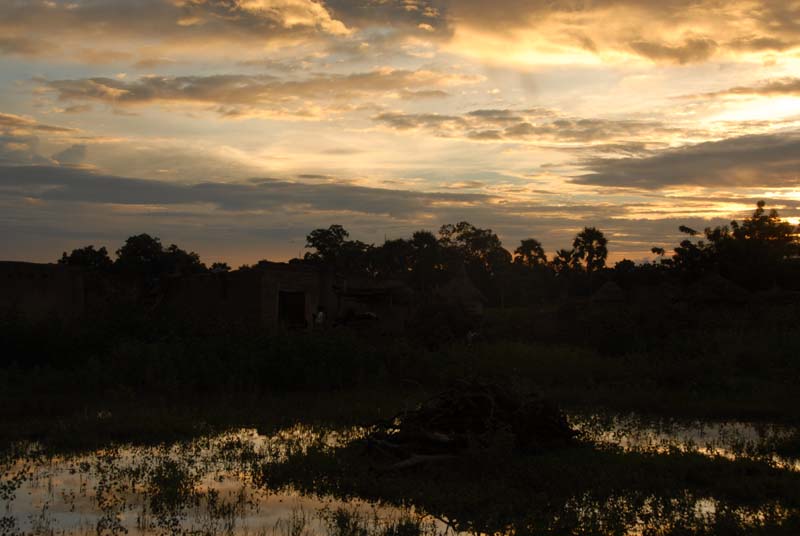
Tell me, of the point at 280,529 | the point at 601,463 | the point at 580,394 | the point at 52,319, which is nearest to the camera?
the point at 280,529

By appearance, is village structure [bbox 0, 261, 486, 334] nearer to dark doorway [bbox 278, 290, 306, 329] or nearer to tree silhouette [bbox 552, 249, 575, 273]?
dark doorway [bbox 278, 290, 306, 329]

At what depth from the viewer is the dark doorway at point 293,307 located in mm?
27125

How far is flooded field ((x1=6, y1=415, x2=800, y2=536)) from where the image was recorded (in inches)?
271

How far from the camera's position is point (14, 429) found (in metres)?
11.5

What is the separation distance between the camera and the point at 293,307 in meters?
27.4

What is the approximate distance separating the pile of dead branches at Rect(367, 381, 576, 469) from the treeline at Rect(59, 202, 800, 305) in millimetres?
16598

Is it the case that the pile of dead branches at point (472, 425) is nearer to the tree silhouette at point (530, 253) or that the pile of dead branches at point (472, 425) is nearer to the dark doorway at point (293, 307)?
the dark doorway at point (293, 307)

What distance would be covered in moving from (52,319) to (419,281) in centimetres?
4352

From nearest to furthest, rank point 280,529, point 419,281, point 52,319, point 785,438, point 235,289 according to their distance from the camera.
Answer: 1. point 280,529
2. point 785,438
3. point 52,319
4. point 235,289
5. point 419,281

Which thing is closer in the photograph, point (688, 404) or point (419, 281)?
point (688, 404)

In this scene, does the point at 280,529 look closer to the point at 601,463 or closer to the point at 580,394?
the point at 601,463

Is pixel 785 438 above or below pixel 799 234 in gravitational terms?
below

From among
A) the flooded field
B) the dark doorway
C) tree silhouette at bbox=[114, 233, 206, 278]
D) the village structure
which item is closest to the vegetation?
the flooded field

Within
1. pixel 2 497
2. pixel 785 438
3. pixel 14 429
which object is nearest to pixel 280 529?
pixel 2 497
